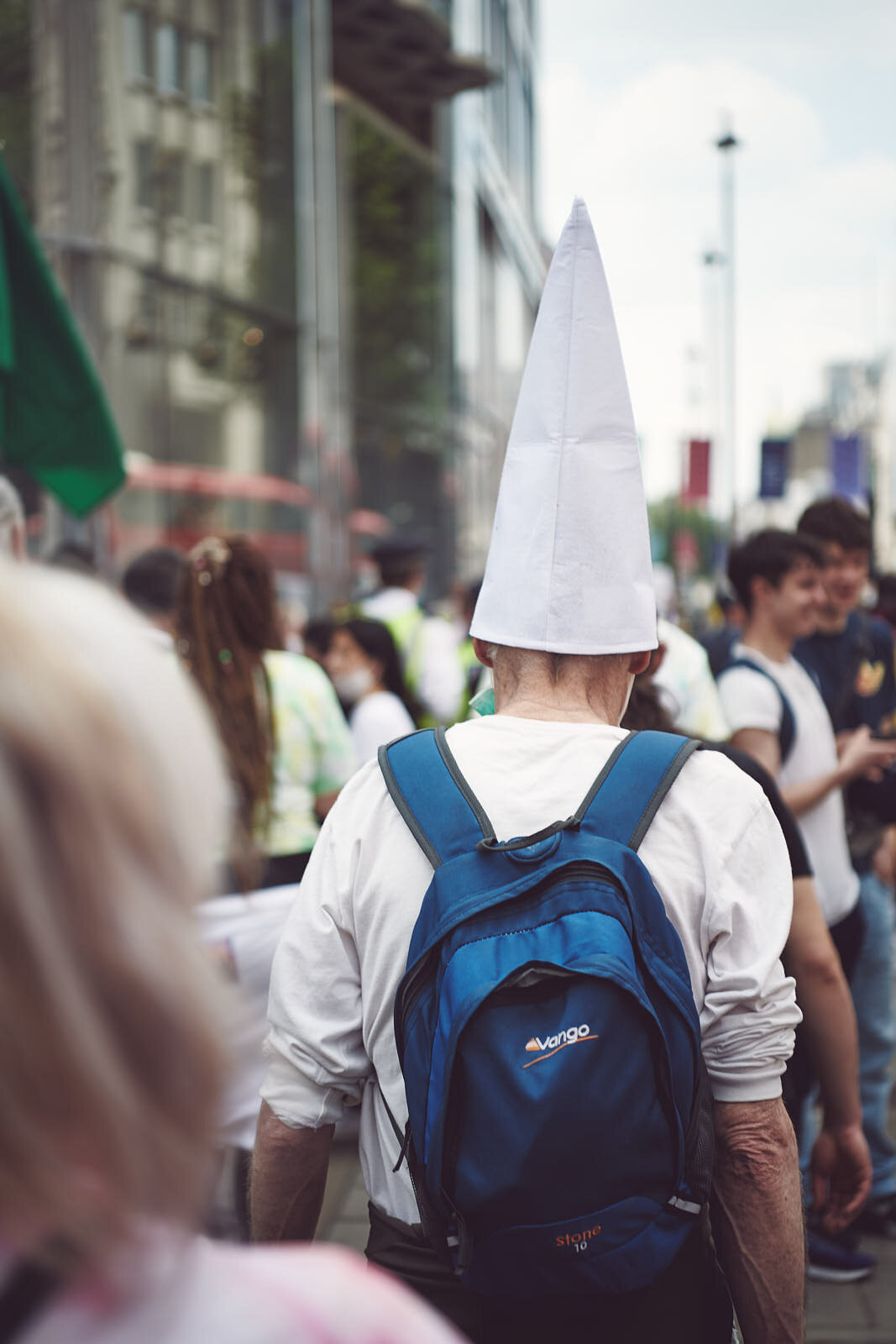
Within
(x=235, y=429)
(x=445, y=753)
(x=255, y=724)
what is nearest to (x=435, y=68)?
(x=235, y=429)

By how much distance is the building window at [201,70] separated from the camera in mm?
→ 13352

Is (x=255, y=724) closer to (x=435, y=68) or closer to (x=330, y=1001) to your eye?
(x=330, y=1001)

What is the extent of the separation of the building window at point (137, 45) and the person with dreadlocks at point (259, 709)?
31.8 feet

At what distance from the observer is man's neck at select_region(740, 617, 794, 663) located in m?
3.91

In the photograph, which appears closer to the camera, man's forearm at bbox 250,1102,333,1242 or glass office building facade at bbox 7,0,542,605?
man's forearm at bbox 250,1102,333,1242

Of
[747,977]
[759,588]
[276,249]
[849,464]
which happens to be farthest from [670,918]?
[276,249]

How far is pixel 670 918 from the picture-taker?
6.06 ft

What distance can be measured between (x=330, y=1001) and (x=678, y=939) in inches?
19.7

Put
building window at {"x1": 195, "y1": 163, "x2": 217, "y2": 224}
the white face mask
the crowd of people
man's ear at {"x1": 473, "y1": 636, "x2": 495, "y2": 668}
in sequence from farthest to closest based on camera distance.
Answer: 1. building window at {"x1": 195, "y1": 163, "x2": 217, "y2": 224}
2. the white face mask
3. man's ear at {"x1": 473, "y1": 636, "x2": 495, "y2": 668}
4. the crowd of people

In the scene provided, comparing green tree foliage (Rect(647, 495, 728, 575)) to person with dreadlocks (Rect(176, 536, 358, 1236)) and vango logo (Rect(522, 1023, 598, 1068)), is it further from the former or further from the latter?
vango logo (Rect(522, 1023, 598, 1068))

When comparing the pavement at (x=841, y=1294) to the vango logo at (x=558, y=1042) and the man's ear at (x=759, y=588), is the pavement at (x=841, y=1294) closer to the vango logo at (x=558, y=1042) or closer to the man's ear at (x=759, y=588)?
the man's ear at (x=759, y=588)

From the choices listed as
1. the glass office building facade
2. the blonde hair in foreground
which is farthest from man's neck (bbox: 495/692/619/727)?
the glass office building facade

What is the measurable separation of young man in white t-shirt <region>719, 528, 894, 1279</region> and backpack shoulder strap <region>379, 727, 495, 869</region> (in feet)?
5.96

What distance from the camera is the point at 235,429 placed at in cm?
1465
